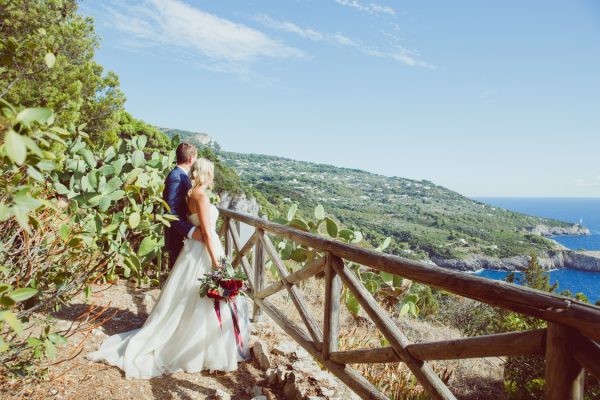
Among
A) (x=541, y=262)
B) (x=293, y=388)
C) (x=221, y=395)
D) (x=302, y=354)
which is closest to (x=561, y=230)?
(x=541, y=262)

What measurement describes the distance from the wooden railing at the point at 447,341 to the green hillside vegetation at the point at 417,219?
1762 inches

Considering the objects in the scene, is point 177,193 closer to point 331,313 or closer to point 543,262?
point 331,313

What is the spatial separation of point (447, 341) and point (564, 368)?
52 centimetres

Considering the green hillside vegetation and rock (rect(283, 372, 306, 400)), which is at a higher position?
rock (rect(283, 372, 306, 400))

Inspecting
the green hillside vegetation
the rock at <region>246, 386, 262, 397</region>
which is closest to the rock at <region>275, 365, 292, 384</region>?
the rock at <region>246, 386, 262, 397</region>

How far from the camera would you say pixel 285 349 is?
326 cm

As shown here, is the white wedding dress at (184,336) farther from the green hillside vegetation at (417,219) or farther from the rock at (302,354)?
the green hillside vegetation at (417,219)

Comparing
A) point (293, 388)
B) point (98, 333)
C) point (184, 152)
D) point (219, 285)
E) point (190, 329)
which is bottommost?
point (98, 333)

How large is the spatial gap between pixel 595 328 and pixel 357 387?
1499 millimetres

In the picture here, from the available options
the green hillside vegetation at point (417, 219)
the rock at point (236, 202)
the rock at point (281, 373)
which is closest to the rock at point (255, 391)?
the rock at point (281, 373)

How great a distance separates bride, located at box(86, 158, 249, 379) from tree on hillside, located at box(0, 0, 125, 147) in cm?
512

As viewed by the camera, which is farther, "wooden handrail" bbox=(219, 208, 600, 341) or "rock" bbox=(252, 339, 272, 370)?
"rock" bbox=(252, 339, 272, 370)

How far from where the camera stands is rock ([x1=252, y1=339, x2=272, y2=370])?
10.4ft

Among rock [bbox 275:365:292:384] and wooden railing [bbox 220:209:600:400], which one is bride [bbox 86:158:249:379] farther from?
wooden railing [bbox 220:209:600:400]
